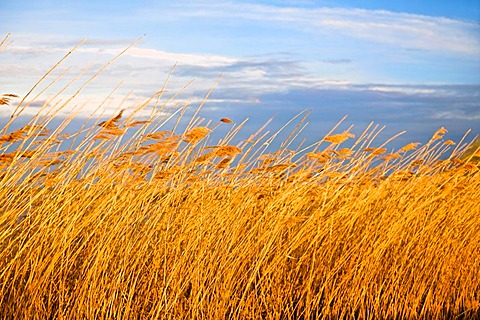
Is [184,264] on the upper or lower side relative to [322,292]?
upper

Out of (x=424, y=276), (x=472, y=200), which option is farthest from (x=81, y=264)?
(x=472, y=200)

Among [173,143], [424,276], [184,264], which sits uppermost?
[173,143]

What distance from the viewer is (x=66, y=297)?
3.62 metres

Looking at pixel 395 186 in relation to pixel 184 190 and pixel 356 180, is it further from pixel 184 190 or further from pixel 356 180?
pixel 184 190

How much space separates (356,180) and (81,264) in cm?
221

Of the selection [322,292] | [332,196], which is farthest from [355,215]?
[322,292]

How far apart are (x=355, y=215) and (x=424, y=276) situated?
825 mm

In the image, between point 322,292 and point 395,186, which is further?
point 395,186

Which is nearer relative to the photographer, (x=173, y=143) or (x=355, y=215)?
(x=173, y=143)

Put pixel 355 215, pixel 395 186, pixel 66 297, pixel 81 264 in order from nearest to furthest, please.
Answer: pixel 66 297
pixel 81 264
pixel 355 215
pixel 395 186

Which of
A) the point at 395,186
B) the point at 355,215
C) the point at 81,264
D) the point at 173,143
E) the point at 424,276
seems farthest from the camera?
the point at 395,186

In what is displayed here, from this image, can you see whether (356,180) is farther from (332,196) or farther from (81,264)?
(81,264)

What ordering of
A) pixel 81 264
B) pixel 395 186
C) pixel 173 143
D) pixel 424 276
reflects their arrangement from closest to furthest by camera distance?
1. pixel 81 264
2. pixel 173 143
3. pixel 424 276
4. pixel 395 186

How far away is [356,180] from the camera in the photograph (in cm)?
502
